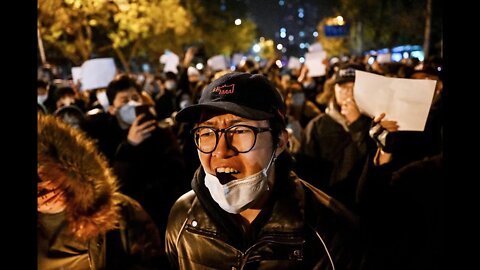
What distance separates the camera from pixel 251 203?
2.24 meters

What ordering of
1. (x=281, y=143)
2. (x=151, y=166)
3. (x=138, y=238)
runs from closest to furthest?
(x=281, y=143)
(x=138, y=238)
(x=151, y=166)

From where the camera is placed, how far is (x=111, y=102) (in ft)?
17.8

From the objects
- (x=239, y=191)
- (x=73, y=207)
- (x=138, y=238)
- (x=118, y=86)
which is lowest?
(x=138, y=238)

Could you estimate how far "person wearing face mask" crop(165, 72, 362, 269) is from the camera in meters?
2.12

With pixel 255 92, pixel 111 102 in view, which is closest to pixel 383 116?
pixel 255 92

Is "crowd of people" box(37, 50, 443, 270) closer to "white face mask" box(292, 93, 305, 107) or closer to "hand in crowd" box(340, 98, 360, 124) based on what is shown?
"hand in crowd" box(340, 98, 360, 124)

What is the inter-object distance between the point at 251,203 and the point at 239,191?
0.31 ft

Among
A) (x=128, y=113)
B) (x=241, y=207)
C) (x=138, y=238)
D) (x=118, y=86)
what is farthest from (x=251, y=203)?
(x=118, y=86)

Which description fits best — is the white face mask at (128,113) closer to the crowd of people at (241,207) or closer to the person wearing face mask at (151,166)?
the person wearing face mask at (151,166)

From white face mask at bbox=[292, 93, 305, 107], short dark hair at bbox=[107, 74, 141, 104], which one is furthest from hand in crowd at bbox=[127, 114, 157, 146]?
white face mask at bbox=[292, 93, 305, 107]

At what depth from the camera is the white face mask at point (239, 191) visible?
2.19m

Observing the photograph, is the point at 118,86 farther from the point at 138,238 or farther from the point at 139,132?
the point at 138,238
